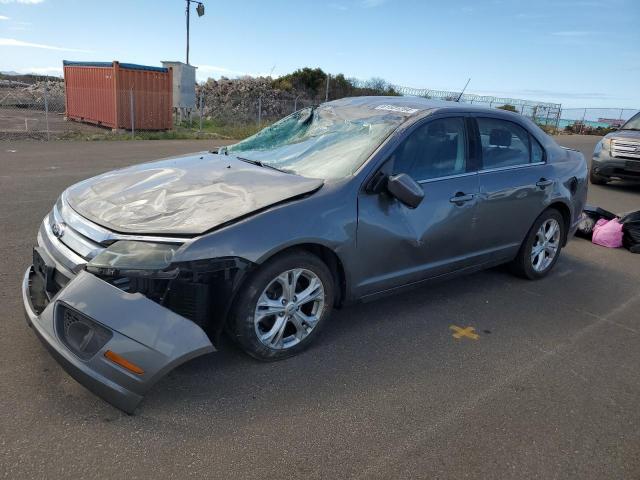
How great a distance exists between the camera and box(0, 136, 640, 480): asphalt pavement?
249 cm

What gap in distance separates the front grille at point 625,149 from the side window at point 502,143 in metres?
7.19

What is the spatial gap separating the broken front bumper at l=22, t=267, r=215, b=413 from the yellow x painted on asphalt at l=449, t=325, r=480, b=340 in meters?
2.05

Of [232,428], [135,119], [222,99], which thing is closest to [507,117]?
[232,428]

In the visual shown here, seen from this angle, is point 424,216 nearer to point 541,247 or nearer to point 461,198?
point 461,198

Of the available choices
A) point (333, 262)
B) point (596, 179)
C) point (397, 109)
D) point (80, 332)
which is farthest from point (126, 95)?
point (80, 332)

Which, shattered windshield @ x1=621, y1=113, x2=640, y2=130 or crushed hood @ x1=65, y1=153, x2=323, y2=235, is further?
shattered windshield @ x1=621, y1=113, x2=640, y2=130

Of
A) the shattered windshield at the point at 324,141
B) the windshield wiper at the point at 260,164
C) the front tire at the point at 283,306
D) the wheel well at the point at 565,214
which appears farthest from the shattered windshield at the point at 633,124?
the front tire at the point at 283,306

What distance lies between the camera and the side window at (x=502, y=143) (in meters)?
4.46

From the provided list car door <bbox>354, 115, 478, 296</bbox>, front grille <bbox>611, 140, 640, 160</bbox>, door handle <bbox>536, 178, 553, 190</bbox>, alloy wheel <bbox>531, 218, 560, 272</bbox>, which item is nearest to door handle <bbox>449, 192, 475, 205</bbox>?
car door <bbox>354, 115, 478, 296</bbox>

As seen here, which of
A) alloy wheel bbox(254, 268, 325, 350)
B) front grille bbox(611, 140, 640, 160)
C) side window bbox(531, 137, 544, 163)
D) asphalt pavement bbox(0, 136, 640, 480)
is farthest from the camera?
front grille bbox(611, 140, 640, 160)

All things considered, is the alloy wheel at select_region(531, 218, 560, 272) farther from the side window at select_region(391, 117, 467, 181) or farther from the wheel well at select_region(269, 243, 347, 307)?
the wheel well at select_region(269, 243, 347, 307)

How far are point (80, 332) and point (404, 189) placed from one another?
2.11 m

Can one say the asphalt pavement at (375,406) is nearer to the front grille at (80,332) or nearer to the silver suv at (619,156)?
the front grille at (80,332)

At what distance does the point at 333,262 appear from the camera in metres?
3.49
